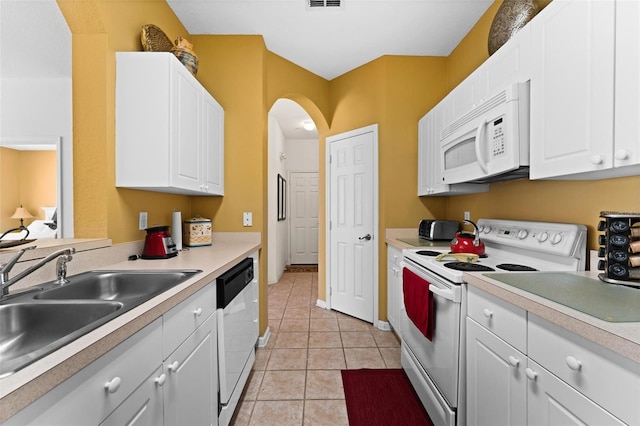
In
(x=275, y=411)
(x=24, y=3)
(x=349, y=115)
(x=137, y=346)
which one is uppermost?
(x=24, y=3)

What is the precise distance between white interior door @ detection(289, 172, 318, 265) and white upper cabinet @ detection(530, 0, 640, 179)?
4.87 metres

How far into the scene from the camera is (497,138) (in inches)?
59.3

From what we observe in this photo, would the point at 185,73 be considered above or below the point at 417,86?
below

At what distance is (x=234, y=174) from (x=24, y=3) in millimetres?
1761

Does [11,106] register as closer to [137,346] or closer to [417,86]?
[137,346]

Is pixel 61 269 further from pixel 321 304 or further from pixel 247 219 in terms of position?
pixel 321 304

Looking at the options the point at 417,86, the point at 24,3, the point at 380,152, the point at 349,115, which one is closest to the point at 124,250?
the point at 24,3

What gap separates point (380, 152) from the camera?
116 inches

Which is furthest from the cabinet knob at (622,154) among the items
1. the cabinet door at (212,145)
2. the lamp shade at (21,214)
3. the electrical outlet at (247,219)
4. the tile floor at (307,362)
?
the lamp shade at (21,214)

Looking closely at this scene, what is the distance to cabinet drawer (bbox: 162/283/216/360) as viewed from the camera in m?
1.00

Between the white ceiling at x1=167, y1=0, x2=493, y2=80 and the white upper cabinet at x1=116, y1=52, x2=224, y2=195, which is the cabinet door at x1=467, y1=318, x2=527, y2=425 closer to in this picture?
the white upper cabinet at x1=116, y1=52, x2=224, y2=195

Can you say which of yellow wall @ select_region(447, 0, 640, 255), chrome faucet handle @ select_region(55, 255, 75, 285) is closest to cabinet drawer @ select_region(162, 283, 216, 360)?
chrome faucet handle @ select_region(55, 255, 75, 285)

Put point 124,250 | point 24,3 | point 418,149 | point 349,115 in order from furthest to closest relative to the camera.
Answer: point 349,115 → point 418,149 → point 24,3 → point 124,250

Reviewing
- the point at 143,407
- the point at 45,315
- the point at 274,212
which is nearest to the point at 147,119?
the point at 45,315
